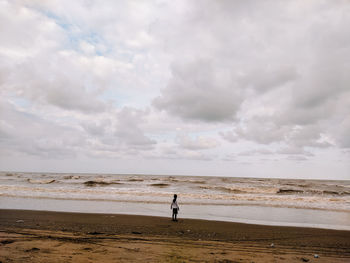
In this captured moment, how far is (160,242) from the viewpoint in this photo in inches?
335

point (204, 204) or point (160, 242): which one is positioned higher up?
point (160, 242)

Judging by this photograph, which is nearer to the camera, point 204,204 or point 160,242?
point 160,242

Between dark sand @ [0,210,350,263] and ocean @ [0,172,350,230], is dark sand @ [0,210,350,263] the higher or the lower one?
the higher one

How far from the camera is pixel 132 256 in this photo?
6.76 metres

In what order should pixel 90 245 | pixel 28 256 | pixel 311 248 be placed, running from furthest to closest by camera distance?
pixel 311 248
pixel 90 245
pixel 28 256

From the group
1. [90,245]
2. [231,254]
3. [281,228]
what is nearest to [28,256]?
[90,245]

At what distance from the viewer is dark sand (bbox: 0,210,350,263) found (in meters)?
6.80

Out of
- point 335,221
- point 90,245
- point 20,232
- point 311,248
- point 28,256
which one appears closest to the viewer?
point 28,256

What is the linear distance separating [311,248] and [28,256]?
8.88m

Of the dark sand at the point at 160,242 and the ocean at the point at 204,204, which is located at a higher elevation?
the dark sand at the point at 160,242

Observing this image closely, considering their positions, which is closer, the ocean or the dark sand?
the dark sand

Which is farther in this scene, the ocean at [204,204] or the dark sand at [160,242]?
the ocean at [204,204]

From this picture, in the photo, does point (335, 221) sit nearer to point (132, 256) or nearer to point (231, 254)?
point (231, 254)

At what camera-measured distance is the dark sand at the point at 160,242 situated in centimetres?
680
